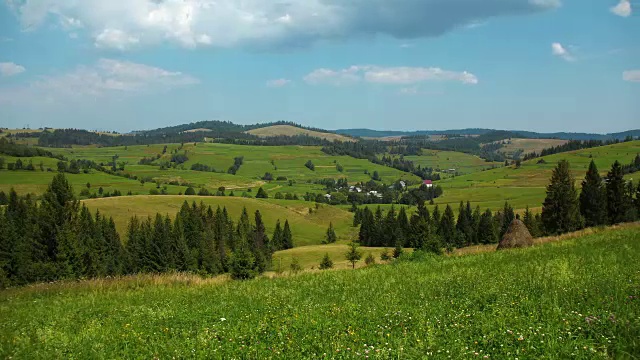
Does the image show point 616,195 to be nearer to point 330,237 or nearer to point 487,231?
point 487,231

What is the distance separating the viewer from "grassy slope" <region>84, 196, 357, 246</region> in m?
142

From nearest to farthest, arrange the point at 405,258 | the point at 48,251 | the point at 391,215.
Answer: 1. the point at 405,258
2. the point at 48,251
3. the point at 391,215

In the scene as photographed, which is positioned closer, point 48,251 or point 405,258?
point 405,258

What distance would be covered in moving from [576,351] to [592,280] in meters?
4.86

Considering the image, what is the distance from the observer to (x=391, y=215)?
468ft

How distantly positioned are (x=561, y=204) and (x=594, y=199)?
43.4 feet

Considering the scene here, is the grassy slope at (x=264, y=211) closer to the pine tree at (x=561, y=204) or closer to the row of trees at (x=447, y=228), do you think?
the row of trees at (x=447, y=228)

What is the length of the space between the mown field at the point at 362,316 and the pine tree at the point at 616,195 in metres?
66.3

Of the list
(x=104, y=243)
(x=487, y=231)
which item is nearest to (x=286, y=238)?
(x=104, y=243)

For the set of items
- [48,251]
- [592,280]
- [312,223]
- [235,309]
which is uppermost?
[592,280]

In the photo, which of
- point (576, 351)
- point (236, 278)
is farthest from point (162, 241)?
point (576, 351)

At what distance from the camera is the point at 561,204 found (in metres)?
66.5

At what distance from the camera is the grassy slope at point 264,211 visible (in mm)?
141750

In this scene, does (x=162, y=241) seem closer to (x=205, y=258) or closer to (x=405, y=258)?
(x=205, y=258)
